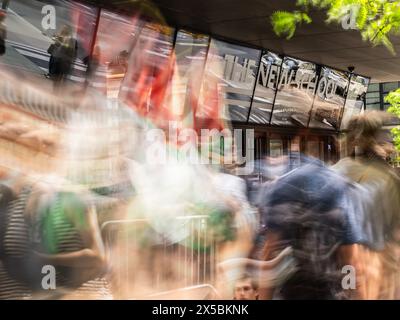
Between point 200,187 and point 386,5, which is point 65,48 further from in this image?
point 386,5

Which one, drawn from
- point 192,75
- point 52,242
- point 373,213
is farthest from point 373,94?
point 52,242

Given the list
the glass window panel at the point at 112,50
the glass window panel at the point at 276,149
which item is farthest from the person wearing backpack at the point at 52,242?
the glass window panel at the point at 276,149

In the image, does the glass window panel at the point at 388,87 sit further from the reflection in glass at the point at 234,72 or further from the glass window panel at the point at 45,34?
the glass window panel at the point at 45,34

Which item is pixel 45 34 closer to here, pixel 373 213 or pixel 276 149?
pixel 276 149

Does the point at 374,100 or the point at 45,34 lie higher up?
the point at 45,34

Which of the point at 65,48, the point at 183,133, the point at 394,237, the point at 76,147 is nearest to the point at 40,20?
the point at 65,48

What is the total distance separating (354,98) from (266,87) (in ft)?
2.08

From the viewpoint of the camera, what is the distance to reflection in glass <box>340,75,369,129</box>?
3823 millimetres

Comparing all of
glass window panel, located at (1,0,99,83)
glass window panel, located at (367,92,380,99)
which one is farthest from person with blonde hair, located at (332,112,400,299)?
glass window panel, located at (1,0,99,83)

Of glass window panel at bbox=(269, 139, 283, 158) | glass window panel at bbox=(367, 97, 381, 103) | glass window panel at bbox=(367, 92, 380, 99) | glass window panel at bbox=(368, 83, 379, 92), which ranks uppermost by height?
glass window panel at bbox=(368, 83, 379, 92)

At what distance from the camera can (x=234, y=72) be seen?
4.18m

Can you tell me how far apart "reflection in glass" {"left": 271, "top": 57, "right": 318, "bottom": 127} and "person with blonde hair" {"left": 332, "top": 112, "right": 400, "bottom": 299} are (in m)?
0.59

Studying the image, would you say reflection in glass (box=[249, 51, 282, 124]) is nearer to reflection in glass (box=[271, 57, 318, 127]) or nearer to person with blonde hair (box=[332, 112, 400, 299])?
reflection in glass (box=[271, 57, 318, 127])

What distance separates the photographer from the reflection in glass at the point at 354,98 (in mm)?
3823
